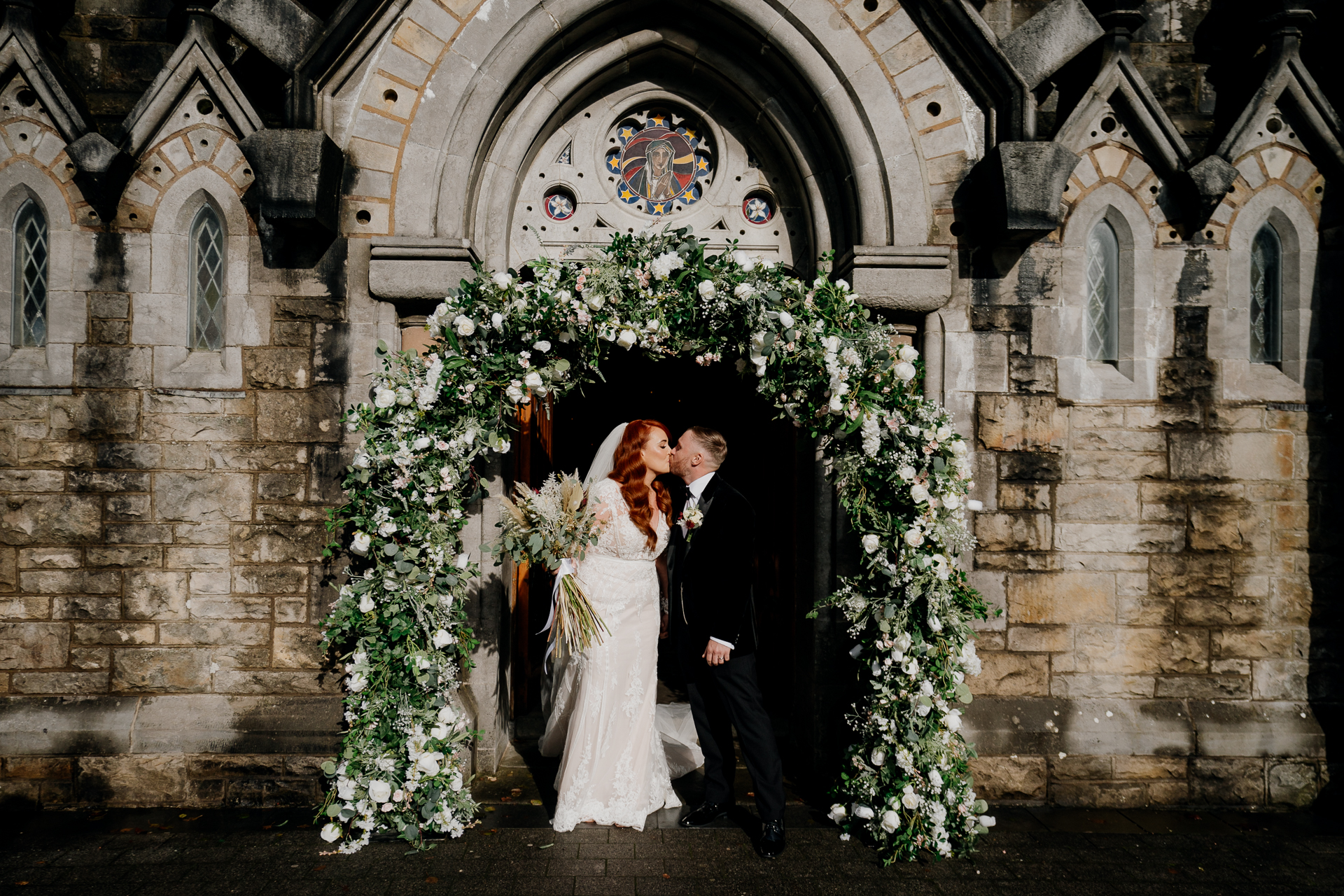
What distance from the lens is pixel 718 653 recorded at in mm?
3896

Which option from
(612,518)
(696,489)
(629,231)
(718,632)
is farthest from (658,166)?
(718,632)

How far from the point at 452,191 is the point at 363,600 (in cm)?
255

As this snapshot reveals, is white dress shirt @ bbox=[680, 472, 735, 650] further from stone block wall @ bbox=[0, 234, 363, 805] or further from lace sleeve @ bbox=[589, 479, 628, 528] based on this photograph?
stone block wall @ bbox=[0, 234, 363, 805]

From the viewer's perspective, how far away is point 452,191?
4605 mm

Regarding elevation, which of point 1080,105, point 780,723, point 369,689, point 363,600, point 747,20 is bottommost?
point 780,723

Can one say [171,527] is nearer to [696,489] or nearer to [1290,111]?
[696,489]

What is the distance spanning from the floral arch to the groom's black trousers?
521 mm

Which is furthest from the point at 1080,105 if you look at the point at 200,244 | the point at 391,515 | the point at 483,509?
the point at 200,244

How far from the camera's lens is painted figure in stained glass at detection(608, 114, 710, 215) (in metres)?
5.19

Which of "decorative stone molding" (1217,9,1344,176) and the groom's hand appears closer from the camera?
the groom's hand

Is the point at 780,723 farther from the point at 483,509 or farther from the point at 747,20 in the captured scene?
the point at 747,20

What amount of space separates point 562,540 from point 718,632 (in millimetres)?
994

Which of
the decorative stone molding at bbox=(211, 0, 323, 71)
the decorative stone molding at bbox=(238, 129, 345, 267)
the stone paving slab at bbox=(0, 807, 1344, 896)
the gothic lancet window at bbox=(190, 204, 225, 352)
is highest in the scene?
the decorative stone molding at bbox=(211, 0, 323, 71)

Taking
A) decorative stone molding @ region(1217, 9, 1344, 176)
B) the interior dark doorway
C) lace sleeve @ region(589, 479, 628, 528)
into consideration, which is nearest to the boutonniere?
lace sleeve @ region(589, 479, 628, 528)
